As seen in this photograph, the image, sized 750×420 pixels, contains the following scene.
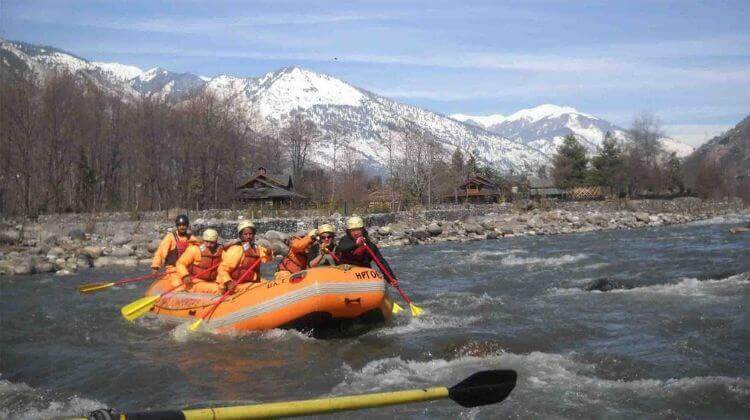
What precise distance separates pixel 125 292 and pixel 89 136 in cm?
3410

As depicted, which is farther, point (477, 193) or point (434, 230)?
point (477, 193)

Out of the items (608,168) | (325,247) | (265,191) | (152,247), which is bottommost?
(152,247)

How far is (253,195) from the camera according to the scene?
52.6m

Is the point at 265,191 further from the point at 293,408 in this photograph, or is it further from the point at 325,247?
the point at 293,408

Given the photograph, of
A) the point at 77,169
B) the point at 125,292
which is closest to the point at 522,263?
the point at 125,292

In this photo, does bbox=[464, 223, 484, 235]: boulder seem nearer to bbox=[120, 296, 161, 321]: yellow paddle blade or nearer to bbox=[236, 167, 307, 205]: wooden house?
bbox=[236, 167, 307, 205]: wooden house

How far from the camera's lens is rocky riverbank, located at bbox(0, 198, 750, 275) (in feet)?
73.7

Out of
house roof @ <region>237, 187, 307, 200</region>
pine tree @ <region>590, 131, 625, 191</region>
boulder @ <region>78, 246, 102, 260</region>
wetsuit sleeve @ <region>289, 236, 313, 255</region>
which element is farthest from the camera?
pine tree @ <region>590, 131, 625, 191</region>

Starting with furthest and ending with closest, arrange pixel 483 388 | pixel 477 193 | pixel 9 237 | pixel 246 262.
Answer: pixel 477 193
pixel 9 237
pixel 246 262
pixel 483 388

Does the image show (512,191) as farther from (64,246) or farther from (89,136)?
(64,246)

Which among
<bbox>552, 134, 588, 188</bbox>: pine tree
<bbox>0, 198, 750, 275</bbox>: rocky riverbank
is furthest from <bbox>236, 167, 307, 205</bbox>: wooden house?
Result: <bbox>552, 134, 588, 188</bbox>: pine tree

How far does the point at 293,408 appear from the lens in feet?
12.1

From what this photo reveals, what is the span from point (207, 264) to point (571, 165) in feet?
236

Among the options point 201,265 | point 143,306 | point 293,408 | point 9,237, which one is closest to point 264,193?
A: point 9,237
